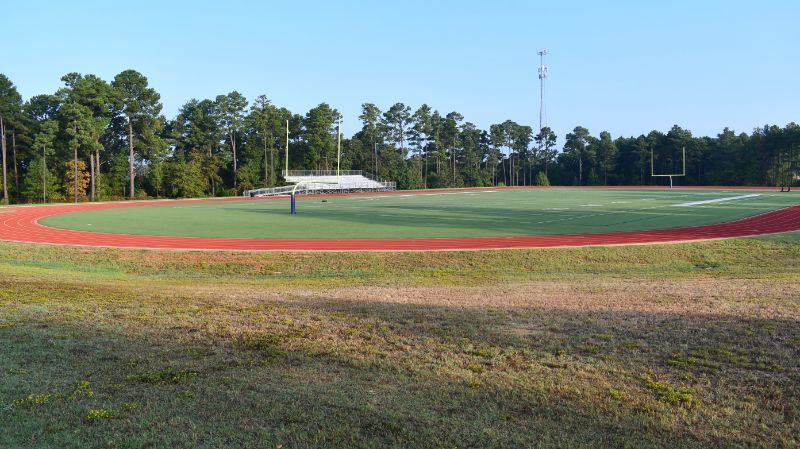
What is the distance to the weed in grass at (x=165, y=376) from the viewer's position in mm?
5832

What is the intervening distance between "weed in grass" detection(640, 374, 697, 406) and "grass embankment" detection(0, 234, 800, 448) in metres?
0.02

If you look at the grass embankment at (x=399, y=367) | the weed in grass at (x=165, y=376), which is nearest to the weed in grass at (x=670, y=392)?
the grass embankment at (x=399, y=367)

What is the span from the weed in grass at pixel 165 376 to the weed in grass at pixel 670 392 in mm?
4308

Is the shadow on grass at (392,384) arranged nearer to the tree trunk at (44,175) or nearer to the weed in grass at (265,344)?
the weed in grass at (265,344)

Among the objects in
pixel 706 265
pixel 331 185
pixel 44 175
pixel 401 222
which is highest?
pixel 44 175

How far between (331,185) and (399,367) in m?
76.9

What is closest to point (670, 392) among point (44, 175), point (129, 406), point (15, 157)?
point (129, 406)

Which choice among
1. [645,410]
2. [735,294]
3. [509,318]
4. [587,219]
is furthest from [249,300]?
[587,219]

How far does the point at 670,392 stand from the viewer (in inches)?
220

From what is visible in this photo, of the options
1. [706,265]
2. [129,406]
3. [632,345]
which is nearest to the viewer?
[129,406]

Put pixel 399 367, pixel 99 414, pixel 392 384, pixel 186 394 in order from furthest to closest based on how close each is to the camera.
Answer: pixel 399 367
pixel 392 384
pixel 186 394
pixel 99 414

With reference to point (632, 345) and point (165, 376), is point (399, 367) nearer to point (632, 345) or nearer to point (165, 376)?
point (165, 376)

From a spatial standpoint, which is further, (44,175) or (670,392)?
(44,175)

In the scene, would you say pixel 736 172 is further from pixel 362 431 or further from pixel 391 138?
pixel 362 431
